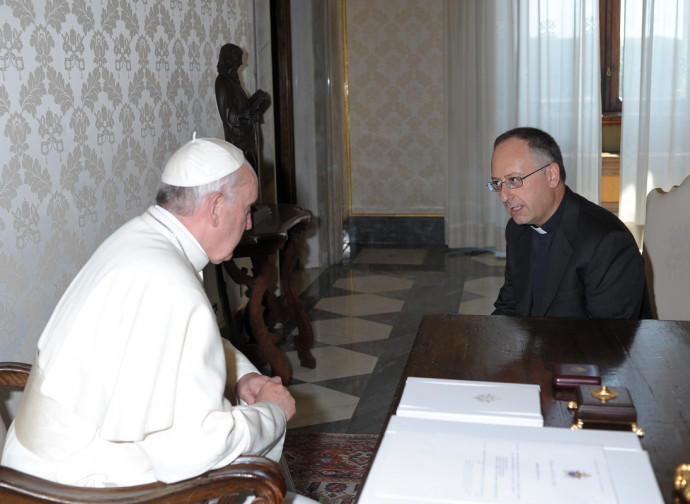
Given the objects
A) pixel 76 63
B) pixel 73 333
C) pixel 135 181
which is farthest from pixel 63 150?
pixel 73 333

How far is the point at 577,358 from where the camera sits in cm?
194

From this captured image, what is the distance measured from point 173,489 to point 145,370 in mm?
241

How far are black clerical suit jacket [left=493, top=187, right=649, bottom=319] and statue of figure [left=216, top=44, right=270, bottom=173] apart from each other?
208cm

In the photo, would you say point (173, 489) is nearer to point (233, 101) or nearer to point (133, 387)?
point (133, 387)

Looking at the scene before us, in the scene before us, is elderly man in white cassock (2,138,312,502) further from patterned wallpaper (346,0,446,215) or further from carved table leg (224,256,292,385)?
patterned wallpaper (346,0,446,215)

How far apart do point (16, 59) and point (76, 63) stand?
39cm

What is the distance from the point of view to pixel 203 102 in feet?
14.5

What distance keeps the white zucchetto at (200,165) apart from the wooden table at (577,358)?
63 centimetres

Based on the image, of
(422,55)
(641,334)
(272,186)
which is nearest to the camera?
(641,334)

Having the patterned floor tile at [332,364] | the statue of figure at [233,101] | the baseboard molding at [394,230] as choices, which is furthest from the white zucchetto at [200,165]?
the baseboard molding at [394,230]

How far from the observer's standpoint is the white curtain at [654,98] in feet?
21.3

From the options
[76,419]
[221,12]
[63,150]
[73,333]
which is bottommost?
[76,419]

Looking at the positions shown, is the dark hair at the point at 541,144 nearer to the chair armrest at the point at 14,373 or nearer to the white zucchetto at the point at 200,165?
the white zucchetto at the point at 200,165

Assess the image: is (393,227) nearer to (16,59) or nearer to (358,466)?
(358,466)
